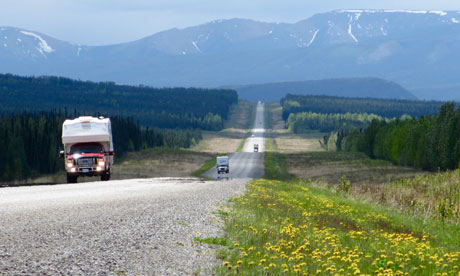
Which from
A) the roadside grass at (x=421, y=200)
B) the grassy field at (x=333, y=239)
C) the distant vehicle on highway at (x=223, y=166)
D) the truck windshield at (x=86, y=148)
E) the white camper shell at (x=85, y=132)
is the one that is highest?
the white camper shell at (x=85, y=132)

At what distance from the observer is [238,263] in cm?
1198

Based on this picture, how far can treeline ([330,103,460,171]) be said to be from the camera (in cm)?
7531

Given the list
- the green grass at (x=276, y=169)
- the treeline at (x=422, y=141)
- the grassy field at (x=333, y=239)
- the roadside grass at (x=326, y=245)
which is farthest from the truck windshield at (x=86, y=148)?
the treeline at (x=422, y=141)

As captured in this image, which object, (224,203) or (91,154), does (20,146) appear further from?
(224,203)

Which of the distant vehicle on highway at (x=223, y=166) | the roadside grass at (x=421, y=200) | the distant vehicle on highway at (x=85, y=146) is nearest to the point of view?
the roadside grass at (x=421, y=200)

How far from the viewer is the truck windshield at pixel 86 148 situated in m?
41.2

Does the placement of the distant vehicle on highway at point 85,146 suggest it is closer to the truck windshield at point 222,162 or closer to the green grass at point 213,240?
the green grass at point 213,240

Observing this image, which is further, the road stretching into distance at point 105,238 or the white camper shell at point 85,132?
the white camper shell at point 85,132

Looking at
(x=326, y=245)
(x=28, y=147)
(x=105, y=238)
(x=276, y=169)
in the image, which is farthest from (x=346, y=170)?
(x=105, y=238)

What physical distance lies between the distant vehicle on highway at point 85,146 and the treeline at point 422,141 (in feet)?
149

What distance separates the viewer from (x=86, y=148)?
41.5m

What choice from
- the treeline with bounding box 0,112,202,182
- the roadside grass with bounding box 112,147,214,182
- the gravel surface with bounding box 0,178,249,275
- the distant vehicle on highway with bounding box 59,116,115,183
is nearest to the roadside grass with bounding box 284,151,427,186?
the roadside grass with bounding box 112,147,214,182

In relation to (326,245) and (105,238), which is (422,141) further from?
(105,238)

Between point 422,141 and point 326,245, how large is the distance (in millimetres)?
75261
